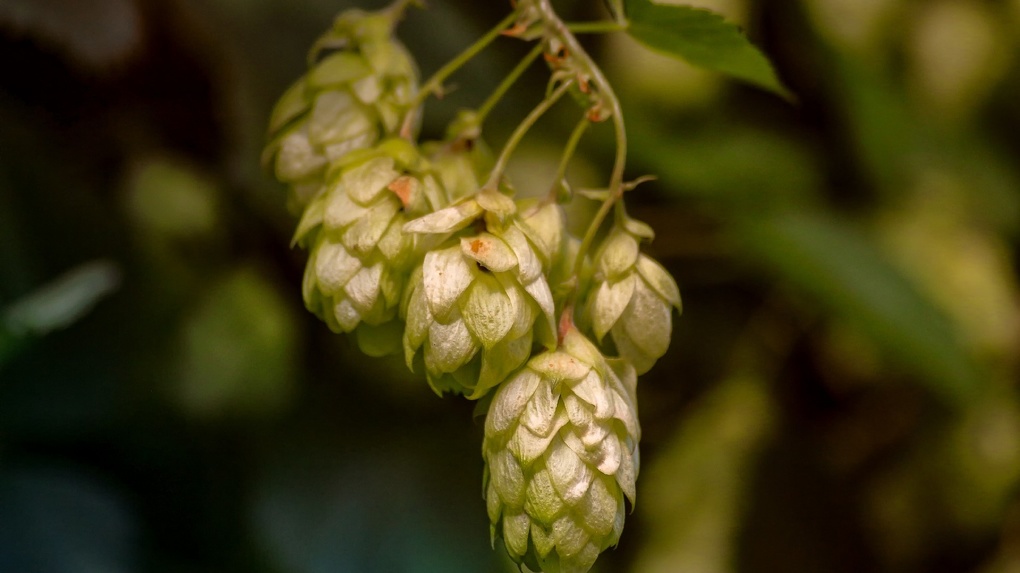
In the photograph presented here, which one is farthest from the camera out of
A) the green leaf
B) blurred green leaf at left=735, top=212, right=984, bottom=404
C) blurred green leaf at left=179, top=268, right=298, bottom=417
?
blurred green leaf at left=735, top=212, right=984, bottom=404

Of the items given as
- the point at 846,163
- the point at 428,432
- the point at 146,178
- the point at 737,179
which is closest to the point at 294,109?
the point at 146,178

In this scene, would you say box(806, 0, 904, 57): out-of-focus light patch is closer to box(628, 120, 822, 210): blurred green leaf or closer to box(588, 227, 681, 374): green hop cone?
box(628, 120, 822, 210): blurred green leaf

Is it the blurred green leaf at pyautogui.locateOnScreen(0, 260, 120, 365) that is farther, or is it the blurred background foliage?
the blurred background foliage

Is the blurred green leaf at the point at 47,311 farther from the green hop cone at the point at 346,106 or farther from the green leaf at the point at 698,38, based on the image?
the green leaf at the point at 698,38

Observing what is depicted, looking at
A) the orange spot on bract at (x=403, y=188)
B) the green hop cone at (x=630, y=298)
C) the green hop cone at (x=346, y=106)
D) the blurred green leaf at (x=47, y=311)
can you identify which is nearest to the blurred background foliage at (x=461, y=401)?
the blurred green leaf at (x=47, y=311)

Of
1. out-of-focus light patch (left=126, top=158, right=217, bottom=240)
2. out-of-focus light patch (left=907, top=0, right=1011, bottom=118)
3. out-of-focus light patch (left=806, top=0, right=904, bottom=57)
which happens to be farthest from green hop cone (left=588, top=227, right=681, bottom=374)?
out-of-focus light patch (left=907, top=0, right=1011, bottom=118)

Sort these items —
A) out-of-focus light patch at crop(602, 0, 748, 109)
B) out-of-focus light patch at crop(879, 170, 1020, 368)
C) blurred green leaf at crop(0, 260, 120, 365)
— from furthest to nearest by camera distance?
1. out-of-focus light patch at crop(879, 170, 1020, 368)
2. out-of-focus light patch at crop(602, 0, 748, 109)
3. blurred green leaf at crop(0, 260, 120, 365)

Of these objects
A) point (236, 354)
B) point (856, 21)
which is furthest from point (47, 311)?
point (856, 21)

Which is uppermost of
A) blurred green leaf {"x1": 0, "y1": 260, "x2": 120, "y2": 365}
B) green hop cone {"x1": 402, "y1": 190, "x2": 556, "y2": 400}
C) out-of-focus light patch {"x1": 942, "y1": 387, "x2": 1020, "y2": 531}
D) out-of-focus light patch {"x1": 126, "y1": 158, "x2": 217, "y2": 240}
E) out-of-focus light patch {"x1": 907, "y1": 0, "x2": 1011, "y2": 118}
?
green hop cone {"x1": 402, "y1": 190, "x2": 556, "y2": 400}

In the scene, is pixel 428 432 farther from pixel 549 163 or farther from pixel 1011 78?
pixel 1011 78
